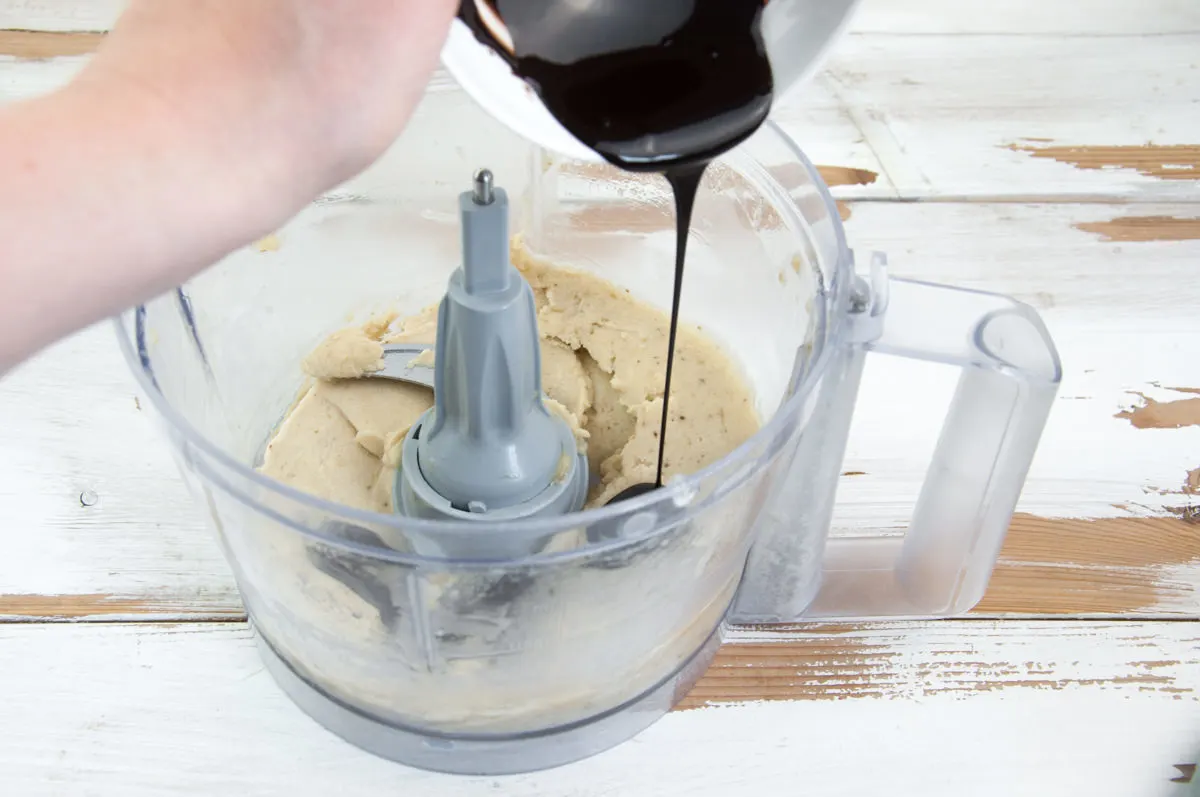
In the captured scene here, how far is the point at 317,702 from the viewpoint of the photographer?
55 centimetres

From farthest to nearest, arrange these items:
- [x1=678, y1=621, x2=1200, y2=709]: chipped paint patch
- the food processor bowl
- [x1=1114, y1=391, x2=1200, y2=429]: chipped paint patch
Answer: [x1=1114, y1=391, x2=1200, y2=429]: chipped paint patch
[x1=678, y1=621, x2=1200, y2=709]: chipped paint patch
the food processor bowl

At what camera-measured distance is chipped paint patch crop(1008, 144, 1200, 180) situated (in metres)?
0.86

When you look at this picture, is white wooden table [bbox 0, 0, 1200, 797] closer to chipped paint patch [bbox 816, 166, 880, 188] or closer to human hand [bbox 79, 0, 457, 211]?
chipped paint patch [bbox 816, 166, 880, 188]

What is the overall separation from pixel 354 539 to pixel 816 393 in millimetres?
224

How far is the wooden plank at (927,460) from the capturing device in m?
0.62

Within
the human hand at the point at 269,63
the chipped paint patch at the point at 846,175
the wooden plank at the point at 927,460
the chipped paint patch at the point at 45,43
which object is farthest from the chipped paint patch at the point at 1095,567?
the chipped paint patch at the point at 45,43

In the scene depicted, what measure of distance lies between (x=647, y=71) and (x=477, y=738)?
334 mm

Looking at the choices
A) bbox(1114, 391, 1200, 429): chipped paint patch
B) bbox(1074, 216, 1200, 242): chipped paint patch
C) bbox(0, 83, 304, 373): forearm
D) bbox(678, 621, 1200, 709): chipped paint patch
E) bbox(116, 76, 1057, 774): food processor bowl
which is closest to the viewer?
bbox(0, 83, 304, 373): forearm

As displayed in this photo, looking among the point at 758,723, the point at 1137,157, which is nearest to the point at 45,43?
the point at 758,723

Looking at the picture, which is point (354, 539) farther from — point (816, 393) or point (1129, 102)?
point (1129, 102)

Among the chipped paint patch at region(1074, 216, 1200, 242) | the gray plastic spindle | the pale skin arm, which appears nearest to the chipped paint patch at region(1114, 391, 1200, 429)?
the chipped paint patch at region(1074, 216, 1200, 242)

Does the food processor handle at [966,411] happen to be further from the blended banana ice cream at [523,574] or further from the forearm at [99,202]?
the forearm at [99,202]

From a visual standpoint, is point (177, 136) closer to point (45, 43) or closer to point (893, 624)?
point (893, 624)

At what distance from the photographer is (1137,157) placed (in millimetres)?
874
